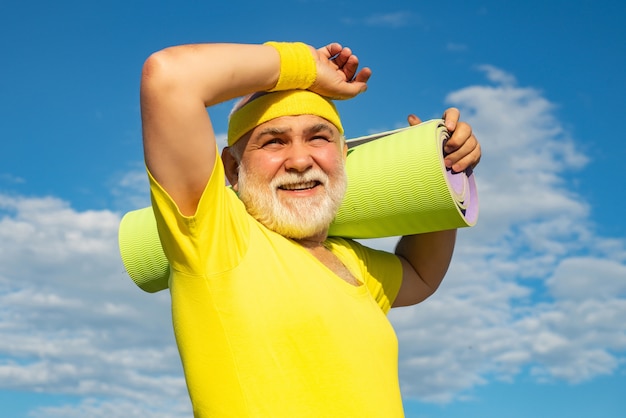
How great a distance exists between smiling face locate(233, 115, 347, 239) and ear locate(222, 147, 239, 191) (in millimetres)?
128

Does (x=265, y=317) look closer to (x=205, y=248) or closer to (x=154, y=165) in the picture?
(x=205, y=248)

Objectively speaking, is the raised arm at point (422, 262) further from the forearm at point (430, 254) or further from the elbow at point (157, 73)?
the elbow at point (157, 73)

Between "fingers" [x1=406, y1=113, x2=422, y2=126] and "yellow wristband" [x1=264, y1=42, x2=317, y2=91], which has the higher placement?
"fingers" [x1=406, y1=113, x2=422, y2=126]

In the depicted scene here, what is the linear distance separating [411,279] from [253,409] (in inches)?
66.2

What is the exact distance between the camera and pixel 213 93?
111 inches

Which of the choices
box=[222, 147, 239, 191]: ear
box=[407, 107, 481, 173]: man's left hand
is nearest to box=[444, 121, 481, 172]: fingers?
box=[407, 107, 481, 173]: man's left hand

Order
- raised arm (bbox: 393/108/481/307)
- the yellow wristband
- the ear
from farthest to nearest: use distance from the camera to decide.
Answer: raised arm (bbox: 393/108/481/307)
the ear
the yellow wristband

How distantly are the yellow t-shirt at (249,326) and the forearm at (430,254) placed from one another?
1363 mm

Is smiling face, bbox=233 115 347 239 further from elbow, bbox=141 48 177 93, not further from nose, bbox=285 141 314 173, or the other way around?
elbow, bbox=141 48 177 93

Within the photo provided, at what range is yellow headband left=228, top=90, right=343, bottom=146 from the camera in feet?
10.6

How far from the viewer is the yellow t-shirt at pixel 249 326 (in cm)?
273

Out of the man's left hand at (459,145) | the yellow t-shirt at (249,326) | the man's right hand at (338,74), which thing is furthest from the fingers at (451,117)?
the yellow t-shirt at (249,326)

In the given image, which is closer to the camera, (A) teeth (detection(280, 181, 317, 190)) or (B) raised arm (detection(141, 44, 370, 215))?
(B) raised arm (detection(141, 44, 370, 215))

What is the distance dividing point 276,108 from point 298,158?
0.24 meters
